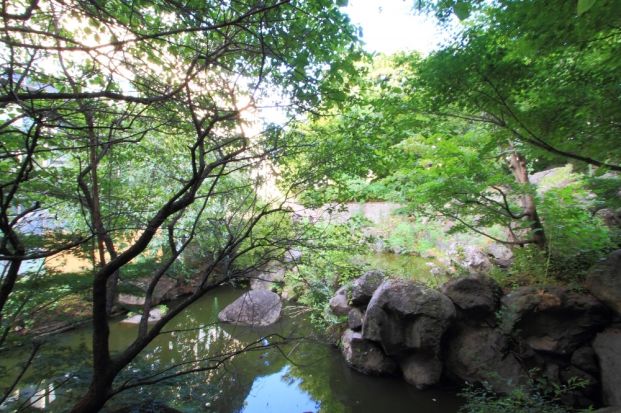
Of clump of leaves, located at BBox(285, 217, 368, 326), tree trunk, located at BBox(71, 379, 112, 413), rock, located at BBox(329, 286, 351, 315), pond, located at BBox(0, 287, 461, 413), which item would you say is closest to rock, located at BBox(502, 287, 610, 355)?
pond, located at BBox(0, 287, 461, 413)

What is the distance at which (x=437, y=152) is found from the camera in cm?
461

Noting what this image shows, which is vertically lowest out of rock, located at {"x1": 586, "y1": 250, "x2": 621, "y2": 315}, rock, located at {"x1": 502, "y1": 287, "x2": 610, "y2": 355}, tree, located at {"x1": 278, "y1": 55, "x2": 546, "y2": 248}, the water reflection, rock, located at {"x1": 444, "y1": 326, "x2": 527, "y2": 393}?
the water reflection

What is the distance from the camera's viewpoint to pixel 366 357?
5.89 meters

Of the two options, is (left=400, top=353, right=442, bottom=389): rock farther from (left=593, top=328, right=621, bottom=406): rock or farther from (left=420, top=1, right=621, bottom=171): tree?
(left=420, top=1, right=621, bottom=171): tree

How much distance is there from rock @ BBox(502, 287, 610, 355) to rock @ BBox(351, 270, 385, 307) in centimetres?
230

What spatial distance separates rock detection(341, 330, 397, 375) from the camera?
5.74 m

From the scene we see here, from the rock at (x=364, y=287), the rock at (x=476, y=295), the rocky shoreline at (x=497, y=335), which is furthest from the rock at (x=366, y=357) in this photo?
the rock at (x=476, y=295)

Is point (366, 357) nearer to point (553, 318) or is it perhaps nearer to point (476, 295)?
point (476, 295)

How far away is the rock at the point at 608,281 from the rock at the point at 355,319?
3659mm

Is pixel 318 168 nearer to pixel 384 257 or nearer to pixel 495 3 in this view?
pixel 495 3

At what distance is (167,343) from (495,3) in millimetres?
8281

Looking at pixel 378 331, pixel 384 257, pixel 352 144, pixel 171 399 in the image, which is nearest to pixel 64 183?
pixel 171 399

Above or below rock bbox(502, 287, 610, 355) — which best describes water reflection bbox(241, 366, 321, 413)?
below

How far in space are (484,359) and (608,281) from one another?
6.52 ft
